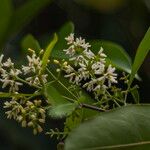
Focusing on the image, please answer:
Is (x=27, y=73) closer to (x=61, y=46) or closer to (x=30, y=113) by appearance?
(x=30, y=113)

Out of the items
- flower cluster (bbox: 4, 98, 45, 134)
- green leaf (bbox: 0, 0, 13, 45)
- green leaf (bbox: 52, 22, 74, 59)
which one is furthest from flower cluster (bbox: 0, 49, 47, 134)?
green leaf (bbox: 0, 0, 13, 45)

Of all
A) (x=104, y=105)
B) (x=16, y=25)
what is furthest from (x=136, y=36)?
(x=104, y=105)

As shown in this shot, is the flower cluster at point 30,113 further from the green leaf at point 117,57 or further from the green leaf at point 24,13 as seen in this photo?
the green leaf at point 24,13

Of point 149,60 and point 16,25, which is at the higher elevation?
point 16,25

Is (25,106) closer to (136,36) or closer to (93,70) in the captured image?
(93,70)

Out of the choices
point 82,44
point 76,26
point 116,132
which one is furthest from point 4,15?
point 116,132

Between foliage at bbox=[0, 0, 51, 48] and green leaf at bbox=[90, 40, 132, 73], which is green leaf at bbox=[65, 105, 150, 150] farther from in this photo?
foliage at bbox=[0, 0, 51, 48]
